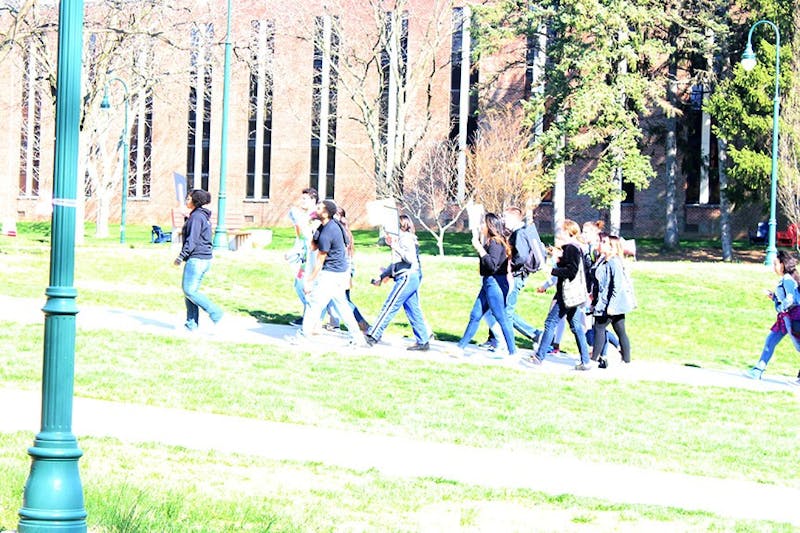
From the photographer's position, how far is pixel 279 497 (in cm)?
811

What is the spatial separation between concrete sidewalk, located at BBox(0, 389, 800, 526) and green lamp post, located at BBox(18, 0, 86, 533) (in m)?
3.32

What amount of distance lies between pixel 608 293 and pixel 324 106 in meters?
39.9

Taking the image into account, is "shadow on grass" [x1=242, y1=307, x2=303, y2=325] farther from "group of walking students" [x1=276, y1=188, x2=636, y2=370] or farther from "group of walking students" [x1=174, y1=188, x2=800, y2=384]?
"group of walking students" [x1=174, y1=188, x2=800, y2=384]

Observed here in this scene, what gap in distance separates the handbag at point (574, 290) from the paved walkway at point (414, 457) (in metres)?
4.90

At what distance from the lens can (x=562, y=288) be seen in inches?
606

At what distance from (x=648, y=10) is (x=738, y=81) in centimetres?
397

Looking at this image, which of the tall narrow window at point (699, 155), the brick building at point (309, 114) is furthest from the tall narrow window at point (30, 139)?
the tall narrow window at point (699, 155)

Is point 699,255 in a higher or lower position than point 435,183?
lower

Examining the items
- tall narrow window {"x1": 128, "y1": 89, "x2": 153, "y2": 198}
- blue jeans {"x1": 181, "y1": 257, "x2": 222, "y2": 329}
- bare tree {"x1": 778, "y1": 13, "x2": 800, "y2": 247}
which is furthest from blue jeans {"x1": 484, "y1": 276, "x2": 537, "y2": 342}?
tall narrow window {"x1": 128, "y1": 89, "x2": 153, "y2": 198}

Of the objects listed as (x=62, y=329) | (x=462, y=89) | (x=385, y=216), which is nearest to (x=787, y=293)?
(x=385, y=216)

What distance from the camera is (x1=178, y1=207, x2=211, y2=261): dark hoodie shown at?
52.3ft

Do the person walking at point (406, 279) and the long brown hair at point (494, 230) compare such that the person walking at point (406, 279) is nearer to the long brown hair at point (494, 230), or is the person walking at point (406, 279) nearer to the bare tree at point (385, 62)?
the long brown hair at point (494, 230)

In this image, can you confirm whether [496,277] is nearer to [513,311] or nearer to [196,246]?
[513,311]

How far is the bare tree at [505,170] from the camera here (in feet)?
141
